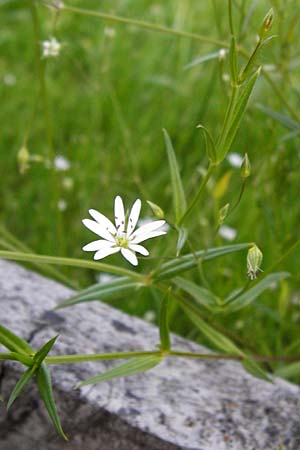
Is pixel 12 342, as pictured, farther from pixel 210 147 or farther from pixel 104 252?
pixel 210 147

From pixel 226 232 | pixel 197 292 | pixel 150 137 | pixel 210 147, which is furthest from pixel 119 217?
pixel 150 137

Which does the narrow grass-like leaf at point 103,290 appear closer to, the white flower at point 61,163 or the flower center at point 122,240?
the flower center at point 122,240

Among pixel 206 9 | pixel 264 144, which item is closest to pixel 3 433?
pixel 264 144

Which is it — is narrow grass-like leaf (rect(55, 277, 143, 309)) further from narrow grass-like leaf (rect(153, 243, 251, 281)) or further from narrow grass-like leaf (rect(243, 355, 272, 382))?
narrow grass-like leaf (rect(243, 355, 272, 382))

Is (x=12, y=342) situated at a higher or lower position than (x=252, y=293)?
lower

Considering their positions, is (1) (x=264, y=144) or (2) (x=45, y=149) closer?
(1) (x=264, y=144)

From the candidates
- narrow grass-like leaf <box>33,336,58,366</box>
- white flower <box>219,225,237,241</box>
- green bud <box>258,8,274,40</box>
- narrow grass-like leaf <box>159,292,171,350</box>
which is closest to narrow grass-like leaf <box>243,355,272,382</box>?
narrow grass-like leaf <box>159,292,171,350</box>

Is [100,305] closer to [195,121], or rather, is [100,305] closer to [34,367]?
[34,367]
